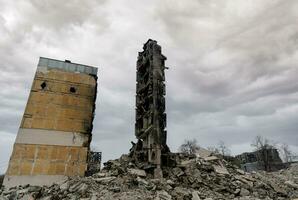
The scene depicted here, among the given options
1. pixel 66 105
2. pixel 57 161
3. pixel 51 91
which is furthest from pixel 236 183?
pixel 51 91

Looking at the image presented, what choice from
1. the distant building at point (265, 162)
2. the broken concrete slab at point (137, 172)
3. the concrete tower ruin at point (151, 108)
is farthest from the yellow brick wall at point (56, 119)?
the distant building at point (265, 162)

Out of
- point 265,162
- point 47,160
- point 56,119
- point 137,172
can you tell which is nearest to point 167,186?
point 137,172

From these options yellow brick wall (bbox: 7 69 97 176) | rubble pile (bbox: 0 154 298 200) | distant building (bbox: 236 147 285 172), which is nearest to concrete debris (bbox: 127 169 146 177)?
rubble pile (bbox: 0 154 298 200)

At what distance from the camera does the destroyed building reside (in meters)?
14.4

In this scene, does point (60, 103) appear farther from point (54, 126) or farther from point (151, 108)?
point (151, 108)

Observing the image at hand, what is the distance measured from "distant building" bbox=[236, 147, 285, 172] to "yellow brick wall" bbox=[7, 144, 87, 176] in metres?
26.8

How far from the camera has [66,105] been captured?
16359 mm

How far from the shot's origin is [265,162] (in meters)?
33.9

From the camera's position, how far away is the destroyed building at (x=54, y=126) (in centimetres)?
1439

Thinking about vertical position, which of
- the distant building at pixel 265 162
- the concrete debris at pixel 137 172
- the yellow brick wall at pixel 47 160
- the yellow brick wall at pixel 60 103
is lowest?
the concrete debris at pixel 137 172

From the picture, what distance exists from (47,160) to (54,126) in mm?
2306

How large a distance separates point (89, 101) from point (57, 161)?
4.81m

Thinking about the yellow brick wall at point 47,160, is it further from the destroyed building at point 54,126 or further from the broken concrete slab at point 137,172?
the broken concrete slab at point 137,172

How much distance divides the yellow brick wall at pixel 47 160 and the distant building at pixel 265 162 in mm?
26843
